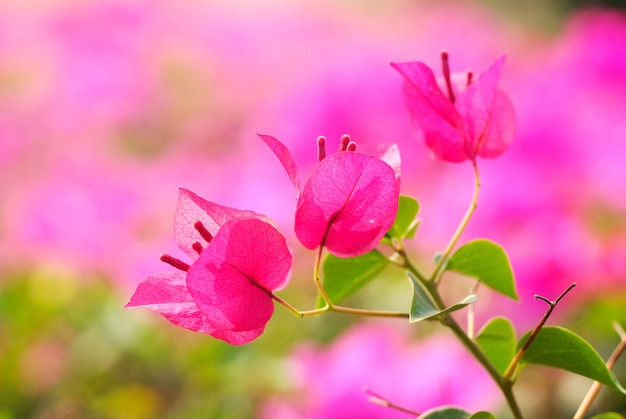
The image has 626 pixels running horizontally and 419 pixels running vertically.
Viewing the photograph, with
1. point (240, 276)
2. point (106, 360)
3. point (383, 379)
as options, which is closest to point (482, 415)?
point (240, 276)

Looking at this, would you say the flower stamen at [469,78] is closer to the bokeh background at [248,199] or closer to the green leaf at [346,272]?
the green leaf at [346,272]

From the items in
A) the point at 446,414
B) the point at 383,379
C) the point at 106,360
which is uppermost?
the point at 446,414

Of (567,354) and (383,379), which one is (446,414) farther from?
(383,379)

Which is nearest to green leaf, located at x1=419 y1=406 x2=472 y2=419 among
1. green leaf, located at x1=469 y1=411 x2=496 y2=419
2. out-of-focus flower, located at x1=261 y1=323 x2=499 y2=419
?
green leaf, located at x1=469 y1=411 x2=496 y2=419

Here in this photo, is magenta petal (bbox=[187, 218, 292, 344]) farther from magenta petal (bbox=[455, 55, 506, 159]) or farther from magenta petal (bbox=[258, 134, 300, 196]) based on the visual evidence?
magenta petal (bbox=[455, 55, 506, 159])

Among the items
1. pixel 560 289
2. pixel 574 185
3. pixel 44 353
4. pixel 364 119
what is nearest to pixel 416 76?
pixel 560 289

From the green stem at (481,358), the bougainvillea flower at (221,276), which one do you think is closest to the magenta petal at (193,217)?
the bougainvillea flower at (221,276)

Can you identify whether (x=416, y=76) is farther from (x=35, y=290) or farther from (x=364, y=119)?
(x=364, y=119)

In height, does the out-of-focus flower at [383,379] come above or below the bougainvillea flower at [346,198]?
below
